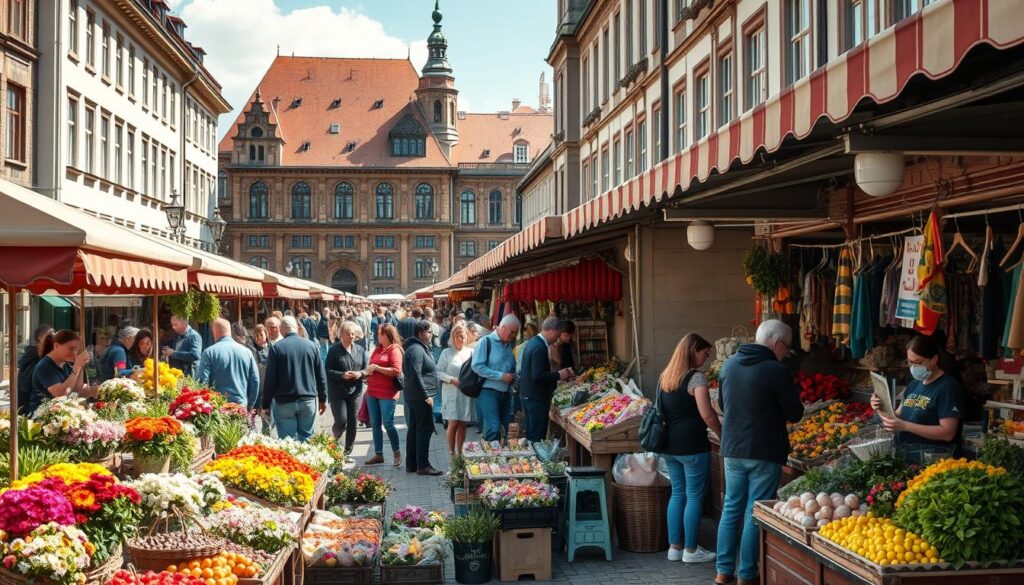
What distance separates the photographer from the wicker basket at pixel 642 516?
28.2 feet

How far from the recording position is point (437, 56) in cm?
9238

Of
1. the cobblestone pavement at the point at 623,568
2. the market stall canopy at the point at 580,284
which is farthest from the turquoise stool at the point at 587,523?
the market stall canopy at the point at 580,284

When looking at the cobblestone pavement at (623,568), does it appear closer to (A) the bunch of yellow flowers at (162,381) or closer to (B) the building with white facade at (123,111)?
(A) the bunch of yellow flowers at (162,381)

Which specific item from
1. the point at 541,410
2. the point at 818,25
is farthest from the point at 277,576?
the point at 818,25

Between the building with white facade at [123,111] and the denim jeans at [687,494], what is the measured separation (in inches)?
952

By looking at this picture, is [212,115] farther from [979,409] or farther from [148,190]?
[979,409]

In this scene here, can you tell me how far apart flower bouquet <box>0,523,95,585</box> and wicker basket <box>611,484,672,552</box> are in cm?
495

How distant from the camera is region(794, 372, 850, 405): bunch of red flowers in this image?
1038 cm

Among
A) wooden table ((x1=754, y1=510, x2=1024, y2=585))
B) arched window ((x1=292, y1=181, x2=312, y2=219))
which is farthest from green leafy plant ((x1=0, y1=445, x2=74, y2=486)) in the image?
arched window ((x1=292, y1=181, x2=312, y2=219))

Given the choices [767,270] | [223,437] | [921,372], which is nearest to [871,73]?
[921,372]

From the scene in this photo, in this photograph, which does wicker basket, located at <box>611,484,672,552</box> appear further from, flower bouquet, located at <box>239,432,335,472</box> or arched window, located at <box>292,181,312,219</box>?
arched window, located at <box>292,181,312,219</box>

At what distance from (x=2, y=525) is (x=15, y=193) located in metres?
1.92

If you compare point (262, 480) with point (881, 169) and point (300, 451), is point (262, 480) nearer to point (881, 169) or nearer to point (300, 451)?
point (300, 451)

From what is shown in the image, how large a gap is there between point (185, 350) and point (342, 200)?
76.8m
